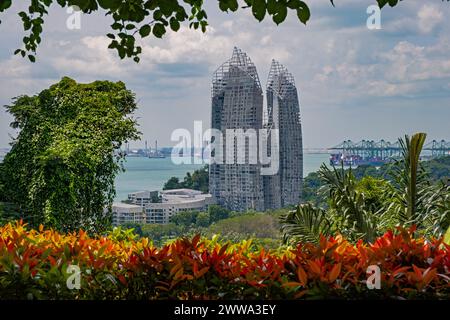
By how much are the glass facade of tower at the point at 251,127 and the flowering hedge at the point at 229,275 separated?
692cm

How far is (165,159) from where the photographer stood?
731 cm

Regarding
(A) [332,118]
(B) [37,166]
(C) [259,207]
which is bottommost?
(C) [259,207]

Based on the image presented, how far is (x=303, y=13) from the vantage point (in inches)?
75.4

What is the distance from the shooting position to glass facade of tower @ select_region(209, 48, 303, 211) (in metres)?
9.00

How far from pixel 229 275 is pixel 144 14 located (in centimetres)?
116

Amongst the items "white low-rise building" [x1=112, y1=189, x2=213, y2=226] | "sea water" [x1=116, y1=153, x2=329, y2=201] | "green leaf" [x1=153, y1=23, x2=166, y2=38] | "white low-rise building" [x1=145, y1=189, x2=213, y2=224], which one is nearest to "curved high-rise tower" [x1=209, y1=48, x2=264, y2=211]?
"white low-rise building" [x1=145, y1=189, x2=213, y2=224]

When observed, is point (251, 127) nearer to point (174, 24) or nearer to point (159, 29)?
point (174, 24)

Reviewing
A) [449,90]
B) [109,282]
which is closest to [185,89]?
[449,90]

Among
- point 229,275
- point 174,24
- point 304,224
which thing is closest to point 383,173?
point 304,224

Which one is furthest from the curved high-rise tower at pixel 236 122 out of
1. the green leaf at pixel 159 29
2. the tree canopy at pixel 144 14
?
the green leaf at pixel 159 29

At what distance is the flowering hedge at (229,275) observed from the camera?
1901 millimetres

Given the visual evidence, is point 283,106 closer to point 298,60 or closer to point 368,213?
point 298,60
